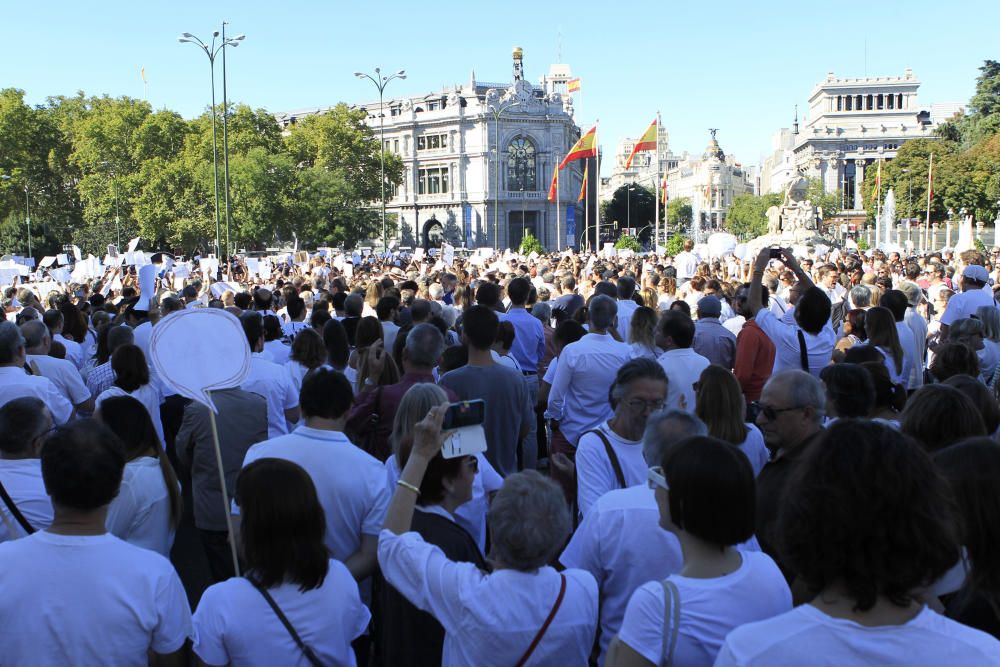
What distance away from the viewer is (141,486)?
4.02 metres

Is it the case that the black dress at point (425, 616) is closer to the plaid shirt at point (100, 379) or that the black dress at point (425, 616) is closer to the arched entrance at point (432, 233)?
the plaid shirt at point (100, 379)

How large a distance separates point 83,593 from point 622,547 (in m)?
1.79

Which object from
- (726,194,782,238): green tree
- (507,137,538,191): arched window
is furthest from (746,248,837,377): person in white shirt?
(726,194,782,238): green tree

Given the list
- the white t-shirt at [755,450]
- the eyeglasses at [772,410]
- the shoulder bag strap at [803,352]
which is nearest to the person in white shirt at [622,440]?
the eyeglasses at [772,410]

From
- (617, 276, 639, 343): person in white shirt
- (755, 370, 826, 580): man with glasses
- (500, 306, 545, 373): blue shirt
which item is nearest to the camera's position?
(755, 370, 826, 580): man with glasses

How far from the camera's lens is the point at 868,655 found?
6.06 feet

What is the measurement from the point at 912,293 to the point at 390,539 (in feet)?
27.0

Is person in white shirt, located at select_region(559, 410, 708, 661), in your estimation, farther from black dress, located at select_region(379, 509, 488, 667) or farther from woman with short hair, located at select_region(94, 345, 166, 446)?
woman with short hair, located at select_region(94, 345, 166, 446)

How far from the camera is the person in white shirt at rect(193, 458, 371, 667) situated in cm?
288

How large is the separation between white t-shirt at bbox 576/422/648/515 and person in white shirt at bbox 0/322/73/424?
3.52 m

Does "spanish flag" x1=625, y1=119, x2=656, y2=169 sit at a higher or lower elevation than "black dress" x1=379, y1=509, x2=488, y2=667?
higher

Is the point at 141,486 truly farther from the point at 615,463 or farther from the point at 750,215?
the point at 750,215

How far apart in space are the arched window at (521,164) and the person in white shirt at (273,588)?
268 feet

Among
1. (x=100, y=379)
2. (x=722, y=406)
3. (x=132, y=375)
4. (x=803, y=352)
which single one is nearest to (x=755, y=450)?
(x=722, y=406)
